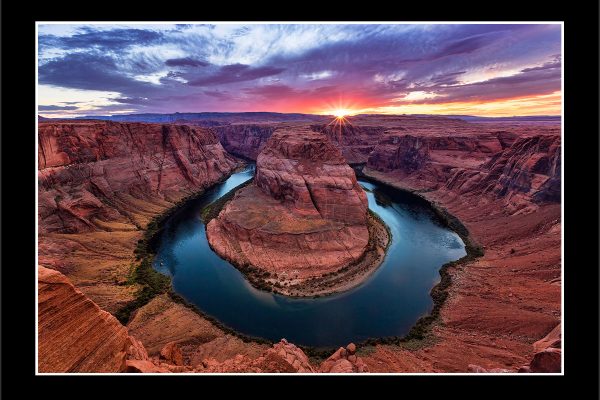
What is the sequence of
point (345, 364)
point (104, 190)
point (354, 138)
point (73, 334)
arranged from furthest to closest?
point (354, 138) → point (104, 190) → point (345, 364) → point (73, 334)

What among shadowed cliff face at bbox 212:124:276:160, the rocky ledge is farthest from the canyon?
shadowed cliff face at bbox 212:124:276:160

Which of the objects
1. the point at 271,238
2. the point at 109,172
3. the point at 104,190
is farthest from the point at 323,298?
the point at 109,172

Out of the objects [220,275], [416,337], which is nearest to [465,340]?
[416,337]

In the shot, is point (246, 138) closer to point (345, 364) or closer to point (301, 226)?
point (301, 226)

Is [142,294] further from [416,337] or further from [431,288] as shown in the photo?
[431,288]

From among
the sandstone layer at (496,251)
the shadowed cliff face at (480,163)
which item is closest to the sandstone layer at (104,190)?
the sandstone layer at (496,251)

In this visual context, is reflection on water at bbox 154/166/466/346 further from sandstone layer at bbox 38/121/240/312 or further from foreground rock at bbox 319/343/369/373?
sandstone layer at bbox 38/121/240/312
